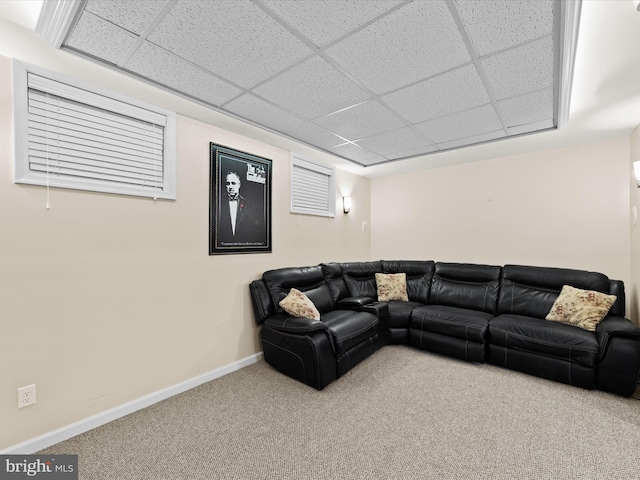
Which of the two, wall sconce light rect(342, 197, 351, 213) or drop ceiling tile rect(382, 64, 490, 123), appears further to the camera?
wall sconce light rect(342, 197, 351, 213)

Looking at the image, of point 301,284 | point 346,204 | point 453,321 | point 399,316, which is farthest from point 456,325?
point 346,204

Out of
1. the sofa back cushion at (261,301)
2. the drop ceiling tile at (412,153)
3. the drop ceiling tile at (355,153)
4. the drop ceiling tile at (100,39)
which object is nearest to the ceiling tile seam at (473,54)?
the drop ceiling tile at (412,153)

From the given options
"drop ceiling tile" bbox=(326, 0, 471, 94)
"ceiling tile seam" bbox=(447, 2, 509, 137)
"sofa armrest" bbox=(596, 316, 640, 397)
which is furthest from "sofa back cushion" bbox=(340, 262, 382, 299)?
"drop ceiling tile" bbox=(326, 0, 471, 94)

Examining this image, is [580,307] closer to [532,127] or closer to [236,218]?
[532,127]

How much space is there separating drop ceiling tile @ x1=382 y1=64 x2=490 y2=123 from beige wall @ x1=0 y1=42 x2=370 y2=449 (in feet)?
5.42

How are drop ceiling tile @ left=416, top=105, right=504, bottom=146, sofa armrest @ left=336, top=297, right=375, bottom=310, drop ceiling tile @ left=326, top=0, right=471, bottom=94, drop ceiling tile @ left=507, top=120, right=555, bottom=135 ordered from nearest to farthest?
drop ceiling tile @ left=326, top=0, right=471, bottom=94, drop ceiling tile @ left=416, top=105, right=504, bottom=146, drop ceiling tile @ left=507, top=120, right=555, bottom=135, sofa armrest @ left=336, top=297, right=375, bottom=310

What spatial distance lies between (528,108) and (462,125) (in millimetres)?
542

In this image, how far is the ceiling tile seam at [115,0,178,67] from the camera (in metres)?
1.38

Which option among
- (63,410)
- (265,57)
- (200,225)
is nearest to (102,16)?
(265,57)

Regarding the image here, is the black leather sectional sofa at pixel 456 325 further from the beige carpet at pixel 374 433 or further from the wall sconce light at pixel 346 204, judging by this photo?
the wall sconce light at pixel 346 204

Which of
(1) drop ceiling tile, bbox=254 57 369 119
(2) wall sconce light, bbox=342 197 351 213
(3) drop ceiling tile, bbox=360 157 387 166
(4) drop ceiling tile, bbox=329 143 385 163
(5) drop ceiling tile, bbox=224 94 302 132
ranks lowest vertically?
(2) wall sconce light, bbox=342 197 351 213

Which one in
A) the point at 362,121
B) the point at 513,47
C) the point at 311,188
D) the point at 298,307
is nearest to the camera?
the point at 513,47

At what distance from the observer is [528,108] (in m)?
2.45

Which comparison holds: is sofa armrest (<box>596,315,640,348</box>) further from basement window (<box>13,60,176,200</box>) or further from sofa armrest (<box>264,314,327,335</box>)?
basement window (<box>13,60,176,200</box>)
